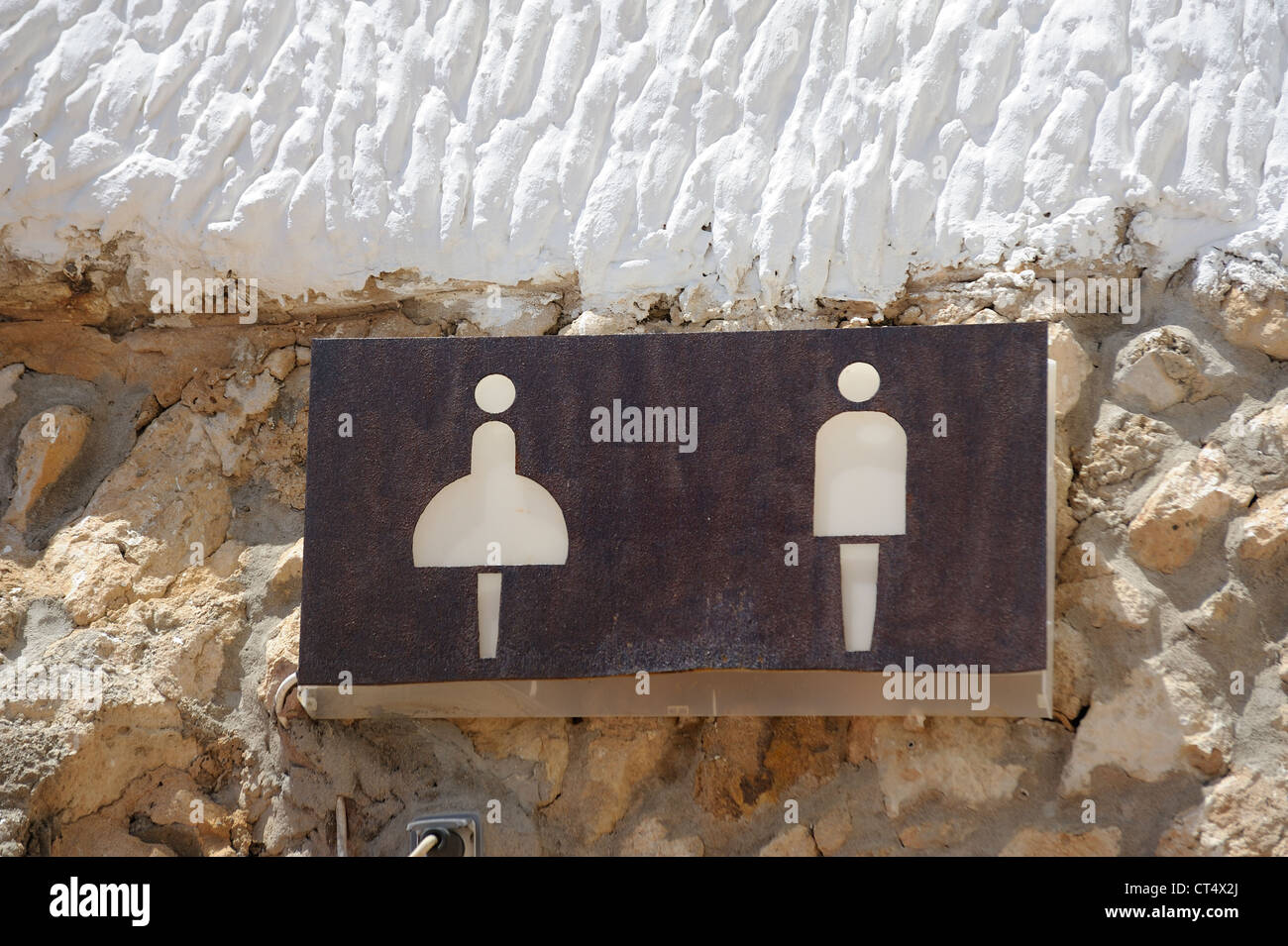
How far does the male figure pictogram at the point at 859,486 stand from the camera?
6.48 ft

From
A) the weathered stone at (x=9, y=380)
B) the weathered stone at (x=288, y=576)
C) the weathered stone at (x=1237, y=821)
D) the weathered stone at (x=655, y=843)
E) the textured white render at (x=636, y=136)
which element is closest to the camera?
the weathered stone at (x=1237, y=821)

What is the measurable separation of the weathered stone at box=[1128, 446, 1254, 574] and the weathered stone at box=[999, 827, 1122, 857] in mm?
480

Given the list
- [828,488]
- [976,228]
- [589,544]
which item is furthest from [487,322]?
[976,228]

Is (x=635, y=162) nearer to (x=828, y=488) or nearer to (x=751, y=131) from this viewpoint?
(x=751, y=131)

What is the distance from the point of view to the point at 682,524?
200 centimetres

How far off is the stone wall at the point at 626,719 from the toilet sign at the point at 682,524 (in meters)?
0.12

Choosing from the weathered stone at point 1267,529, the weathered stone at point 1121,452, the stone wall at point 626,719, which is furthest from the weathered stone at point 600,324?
the weathered stone at point 1267,529

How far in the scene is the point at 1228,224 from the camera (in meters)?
2.11

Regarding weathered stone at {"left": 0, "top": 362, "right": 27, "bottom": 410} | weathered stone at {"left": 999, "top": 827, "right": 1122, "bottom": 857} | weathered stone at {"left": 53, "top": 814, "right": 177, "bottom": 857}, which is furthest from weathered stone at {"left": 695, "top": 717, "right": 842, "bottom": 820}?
→ weathered stone at {"left": 0, "top": 362, "right": 27, "bottom": 410}

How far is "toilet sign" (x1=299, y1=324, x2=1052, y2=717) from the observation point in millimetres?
1954

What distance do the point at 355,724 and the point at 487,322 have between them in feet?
2.77

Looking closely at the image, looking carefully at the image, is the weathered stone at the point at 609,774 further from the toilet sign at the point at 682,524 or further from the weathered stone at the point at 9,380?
the weathered stone at the point at 9,380

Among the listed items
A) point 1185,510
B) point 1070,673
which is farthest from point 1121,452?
point 1070,673

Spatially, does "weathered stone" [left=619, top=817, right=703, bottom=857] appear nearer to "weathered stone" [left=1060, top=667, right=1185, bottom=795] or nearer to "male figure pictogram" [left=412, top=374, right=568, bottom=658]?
"male figure pictogram" [left=412, top=374, right=568, bottom=658]
